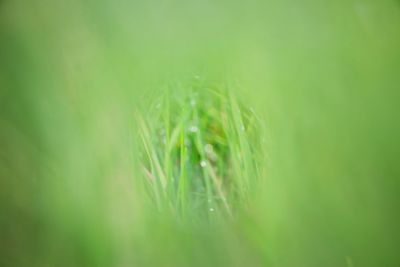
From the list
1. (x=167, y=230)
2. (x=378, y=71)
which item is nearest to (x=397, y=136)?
(x=378, y=71)

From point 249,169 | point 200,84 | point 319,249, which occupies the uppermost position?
point 200,84

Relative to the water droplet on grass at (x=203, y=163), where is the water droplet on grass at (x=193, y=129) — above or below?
above

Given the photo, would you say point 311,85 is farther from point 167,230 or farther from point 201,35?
point 167,230

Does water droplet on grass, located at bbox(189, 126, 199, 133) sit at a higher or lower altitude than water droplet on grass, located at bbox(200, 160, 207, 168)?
higher
